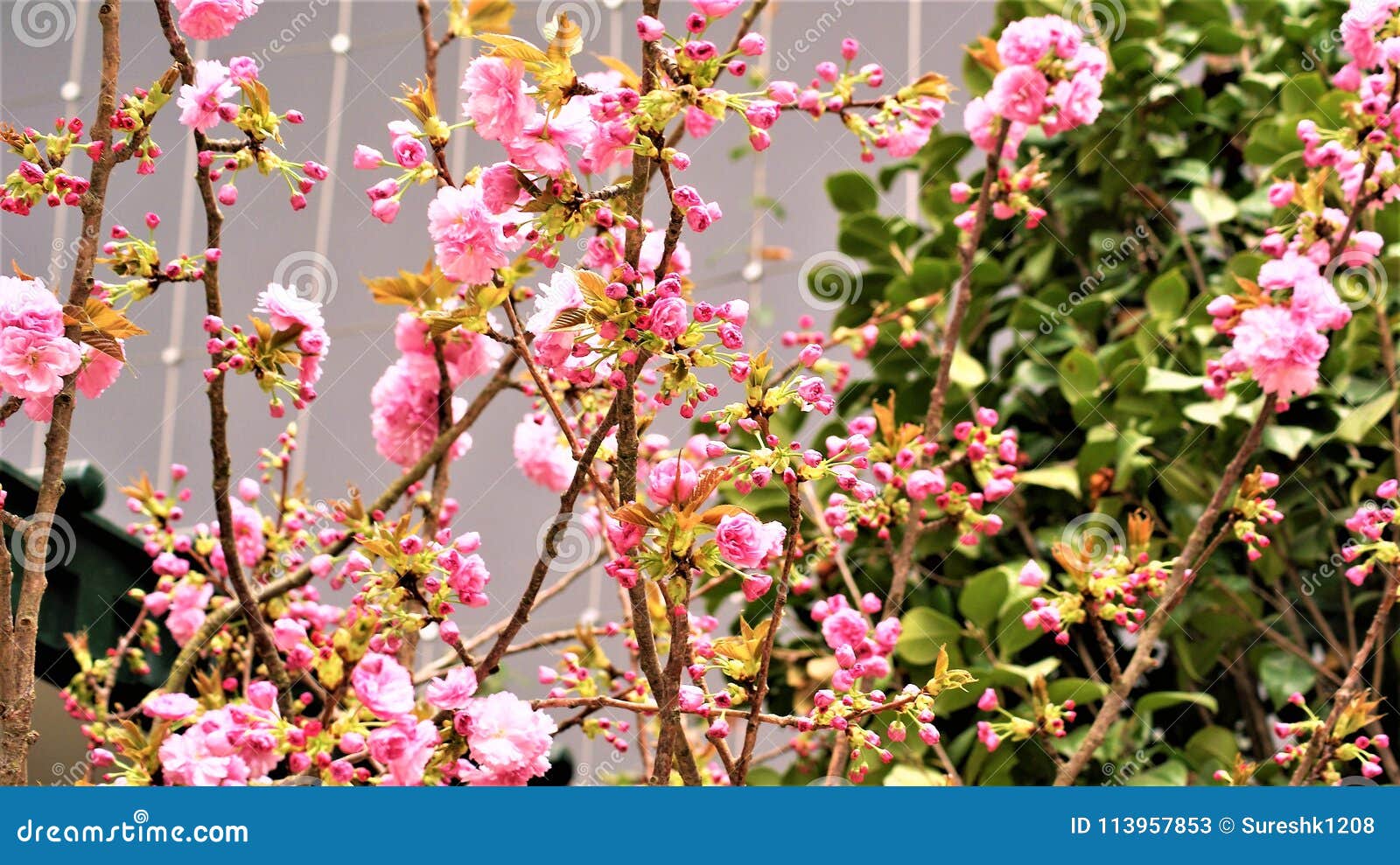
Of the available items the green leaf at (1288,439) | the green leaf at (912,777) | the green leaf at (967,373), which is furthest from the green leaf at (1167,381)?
the green leaf at (912,777)

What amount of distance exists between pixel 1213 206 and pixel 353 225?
1.63 meters

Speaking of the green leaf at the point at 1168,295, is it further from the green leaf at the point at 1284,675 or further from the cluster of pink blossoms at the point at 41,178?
the cluster of pink blossoms at the point at 41,178

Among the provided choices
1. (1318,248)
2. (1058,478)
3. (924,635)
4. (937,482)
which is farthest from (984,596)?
(1318,248)

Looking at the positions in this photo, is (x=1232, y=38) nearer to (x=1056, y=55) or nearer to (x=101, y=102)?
(x=1056, y=55)

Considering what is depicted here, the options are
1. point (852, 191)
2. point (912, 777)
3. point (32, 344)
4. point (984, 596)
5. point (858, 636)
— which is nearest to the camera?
point (32, 344)

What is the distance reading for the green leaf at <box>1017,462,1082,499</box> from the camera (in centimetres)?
172

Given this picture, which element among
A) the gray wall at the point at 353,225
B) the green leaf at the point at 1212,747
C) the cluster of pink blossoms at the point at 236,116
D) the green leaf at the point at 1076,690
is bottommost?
the green leaf at the point at 1212,747

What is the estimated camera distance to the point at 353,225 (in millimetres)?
2633

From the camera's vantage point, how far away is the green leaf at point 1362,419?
63.8 inches

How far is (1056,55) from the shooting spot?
1280mm

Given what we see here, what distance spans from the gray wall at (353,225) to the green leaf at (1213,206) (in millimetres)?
599

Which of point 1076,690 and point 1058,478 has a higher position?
point 1058,478

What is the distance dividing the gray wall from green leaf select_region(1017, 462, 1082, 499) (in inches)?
29.3

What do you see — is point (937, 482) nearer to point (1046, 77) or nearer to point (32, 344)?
point (1046, 77)
